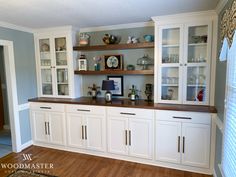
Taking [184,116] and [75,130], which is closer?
[184,116]

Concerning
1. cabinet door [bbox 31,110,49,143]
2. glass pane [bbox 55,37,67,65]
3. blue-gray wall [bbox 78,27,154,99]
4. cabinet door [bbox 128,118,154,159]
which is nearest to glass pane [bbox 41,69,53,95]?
glass pane [bbox 55,37,67,65]

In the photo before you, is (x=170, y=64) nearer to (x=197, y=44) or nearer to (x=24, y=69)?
(x=197, y=44)

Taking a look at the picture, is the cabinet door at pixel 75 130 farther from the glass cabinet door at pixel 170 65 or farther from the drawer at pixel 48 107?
the glass cabinet door at pixel 170 65

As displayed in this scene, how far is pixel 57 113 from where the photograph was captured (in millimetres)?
3340

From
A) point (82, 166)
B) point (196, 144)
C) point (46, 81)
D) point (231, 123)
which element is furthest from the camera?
point (46, 81)

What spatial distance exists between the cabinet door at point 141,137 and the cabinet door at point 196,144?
1.63ft

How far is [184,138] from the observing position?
2605mm

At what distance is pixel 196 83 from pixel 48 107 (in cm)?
268

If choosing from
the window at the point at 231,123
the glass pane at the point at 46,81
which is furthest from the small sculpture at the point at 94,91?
the window at the point at 231,123

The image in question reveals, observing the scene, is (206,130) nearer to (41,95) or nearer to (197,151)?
(197,151)

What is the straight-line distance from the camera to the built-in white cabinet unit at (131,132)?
2787mm

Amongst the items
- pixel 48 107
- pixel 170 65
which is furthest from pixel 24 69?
pixel 170 65

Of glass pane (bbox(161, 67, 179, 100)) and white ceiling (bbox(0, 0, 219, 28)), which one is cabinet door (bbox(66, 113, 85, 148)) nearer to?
glass pane (bbox(161, 67, 179, 100))

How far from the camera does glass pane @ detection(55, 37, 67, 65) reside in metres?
3.55
